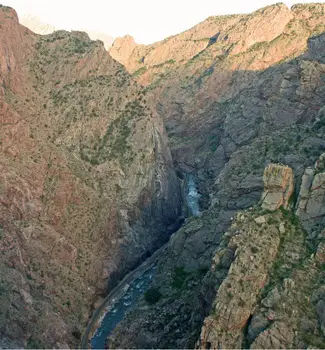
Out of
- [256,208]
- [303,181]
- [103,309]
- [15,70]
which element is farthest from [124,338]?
[15,70]

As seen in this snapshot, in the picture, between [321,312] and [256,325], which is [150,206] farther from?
[321,312]

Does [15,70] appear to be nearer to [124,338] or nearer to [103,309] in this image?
[103,309]

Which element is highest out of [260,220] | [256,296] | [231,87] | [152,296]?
[231,87]

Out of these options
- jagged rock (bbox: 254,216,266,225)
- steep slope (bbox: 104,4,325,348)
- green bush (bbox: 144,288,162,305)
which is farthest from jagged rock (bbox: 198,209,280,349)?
green bush (bbox: 144,288,162,305)

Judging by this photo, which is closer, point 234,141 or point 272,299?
point 272,299

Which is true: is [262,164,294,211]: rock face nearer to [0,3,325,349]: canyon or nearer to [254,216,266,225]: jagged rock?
[0,3,325,349]: canyon

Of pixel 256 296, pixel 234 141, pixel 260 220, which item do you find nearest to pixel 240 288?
pixel 256 296

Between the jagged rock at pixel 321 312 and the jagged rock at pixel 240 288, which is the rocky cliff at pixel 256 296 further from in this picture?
the jagged rock at pixel 321 312
